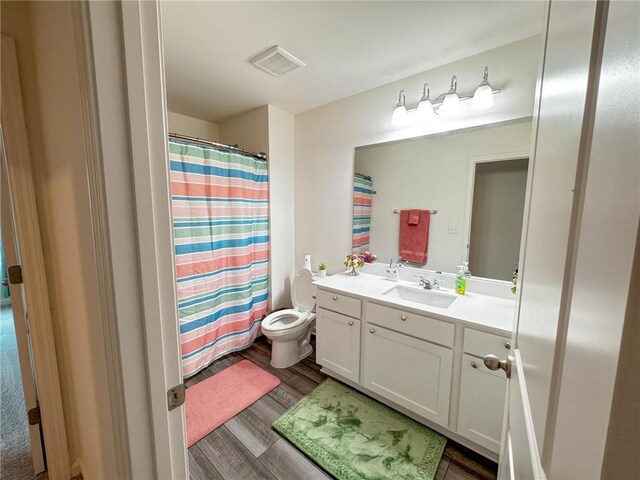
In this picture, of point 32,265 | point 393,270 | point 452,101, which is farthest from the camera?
point 393,270

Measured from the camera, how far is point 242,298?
2.45 m

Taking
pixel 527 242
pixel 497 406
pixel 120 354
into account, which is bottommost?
pixel 497 406

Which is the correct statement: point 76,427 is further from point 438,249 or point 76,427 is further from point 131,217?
point 438,249

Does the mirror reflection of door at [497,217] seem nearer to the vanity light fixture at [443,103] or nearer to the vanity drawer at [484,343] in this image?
the vanity light fixture at [443,103]

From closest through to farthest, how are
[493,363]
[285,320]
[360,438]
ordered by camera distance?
[493,363], [360,438], [285,320]

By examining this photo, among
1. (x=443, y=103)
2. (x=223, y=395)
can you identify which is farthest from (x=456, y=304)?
(x=223, y=395)

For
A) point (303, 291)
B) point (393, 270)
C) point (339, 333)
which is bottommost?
point (339, 333)

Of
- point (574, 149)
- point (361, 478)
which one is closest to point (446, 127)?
point (574, 149)

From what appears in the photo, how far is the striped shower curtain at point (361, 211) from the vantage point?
224 cm

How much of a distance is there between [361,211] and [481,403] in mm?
1531

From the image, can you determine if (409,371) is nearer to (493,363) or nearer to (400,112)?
(493,363)

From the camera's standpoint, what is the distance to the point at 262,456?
1448 mm

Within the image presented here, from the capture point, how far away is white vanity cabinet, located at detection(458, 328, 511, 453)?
1.31m

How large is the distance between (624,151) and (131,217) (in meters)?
0.77
